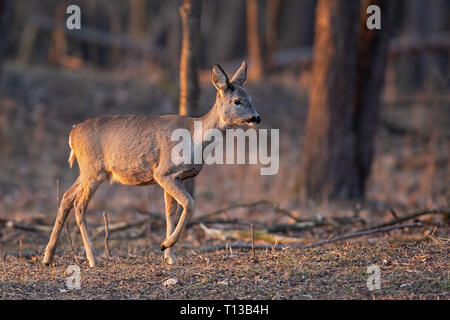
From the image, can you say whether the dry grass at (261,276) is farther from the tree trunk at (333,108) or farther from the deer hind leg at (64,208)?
the tree trunk at (333,108)

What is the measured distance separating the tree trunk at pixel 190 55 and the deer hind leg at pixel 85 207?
7.84ft

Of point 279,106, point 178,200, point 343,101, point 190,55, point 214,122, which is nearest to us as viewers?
point 178,200

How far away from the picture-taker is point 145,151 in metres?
7.61

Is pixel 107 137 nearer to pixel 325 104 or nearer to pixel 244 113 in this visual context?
pixel 244 113

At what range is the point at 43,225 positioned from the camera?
34.6 ft

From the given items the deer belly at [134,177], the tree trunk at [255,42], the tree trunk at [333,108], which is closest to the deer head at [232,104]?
the deer belly at [134,177]

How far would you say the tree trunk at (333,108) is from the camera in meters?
12.8

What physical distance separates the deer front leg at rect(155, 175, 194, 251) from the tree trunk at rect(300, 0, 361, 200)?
6.04m

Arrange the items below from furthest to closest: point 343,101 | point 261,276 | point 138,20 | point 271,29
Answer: point 138,20 → point 271,29 → point 343,101 → point 261,276

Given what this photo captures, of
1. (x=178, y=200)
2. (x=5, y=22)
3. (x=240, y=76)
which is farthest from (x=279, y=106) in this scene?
(x=178, y=200)

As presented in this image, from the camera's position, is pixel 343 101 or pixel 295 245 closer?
pixel 295 245

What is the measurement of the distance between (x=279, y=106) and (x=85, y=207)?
13.2 metres

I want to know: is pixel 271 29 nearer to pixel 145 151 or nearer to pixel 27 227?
pixel 27 227

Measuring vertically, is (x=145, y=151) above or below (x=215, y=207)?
above
